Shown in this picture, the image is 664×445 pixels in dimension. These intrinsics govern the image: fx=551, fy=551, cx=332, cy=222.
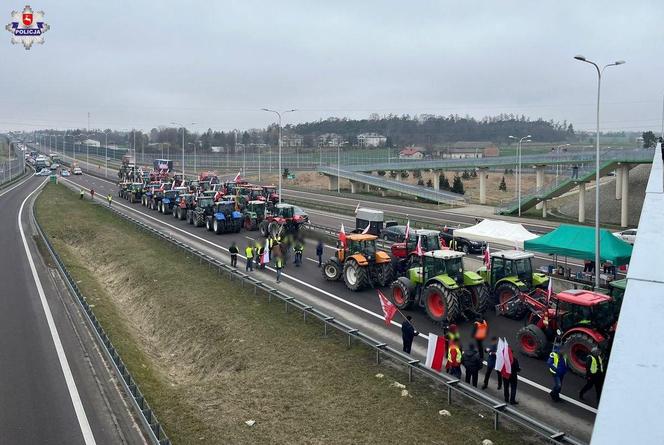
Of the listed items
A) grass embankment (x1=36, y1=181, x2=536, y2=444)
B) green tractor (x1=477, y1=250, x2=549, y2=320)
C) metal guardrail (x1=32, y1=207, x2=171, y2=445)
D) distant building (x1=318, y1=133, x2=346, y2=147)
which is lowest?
grass embankment (x1=36, y1=181, x2=536, y2=444)

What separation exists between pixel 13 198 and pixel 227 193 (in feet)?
96.8

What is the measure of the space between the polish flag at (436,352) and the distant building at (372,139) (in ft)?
540

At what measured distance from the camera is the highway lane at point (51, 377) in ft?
36.7

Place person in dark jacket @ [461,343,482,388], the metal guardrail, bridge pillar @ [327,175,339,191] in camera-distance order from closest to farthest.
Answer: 1. the metal guardrail
2. person in dark jacket @ [461,343,482,388]
3. bridge pillar @ [327,175,339,191]

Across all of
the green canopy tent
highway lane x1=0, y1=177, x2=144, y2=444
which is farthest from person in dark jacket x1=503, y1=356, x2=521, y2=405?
the green canopy tent

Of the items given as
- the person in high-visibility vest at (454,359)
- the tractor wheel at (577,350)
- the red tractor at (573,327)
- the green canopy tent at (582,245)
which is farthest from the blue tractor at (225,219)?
the tractor wheel at (577,350)

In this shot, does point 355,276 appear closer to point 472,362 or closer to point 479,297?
point 479,297

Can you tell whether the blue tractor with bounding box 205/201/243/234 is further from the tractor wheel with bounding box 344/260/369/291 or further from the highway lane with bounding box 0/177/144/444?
the tractor wheel with bounding box 344/260/369/291

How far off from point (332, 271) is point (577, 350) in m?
11.6

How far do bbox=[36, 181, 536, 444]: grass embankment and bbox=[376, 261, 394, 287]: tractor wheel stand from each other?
4.57 meters

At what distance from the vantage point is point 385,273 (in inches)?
876

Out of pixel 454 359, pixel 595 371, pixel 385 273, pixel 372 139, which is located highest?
pixel 372 139

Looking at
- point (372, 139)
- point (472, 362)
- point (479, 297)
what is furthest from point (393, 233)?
point (372, 139)

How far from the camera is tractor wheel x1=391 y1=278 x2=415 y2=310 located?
742 inches
